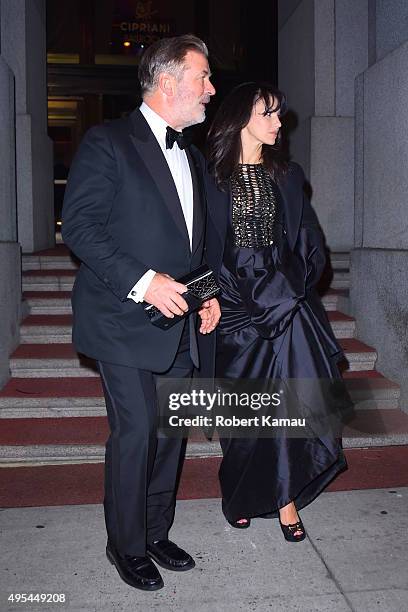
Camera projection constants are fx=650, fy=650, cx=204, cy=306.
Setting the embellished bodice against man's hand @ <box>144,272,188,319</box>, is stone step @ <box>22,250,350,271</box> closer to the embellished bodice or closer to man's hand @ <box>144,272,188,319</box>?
the embellished bodice

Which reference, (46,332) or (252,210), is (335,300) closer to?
(46,332)

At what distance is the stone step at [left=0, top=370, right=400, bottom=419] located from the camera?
4.96 metres

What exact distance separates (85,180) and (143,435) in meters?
1.08

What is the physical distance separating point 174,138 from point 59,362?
10.3 ft

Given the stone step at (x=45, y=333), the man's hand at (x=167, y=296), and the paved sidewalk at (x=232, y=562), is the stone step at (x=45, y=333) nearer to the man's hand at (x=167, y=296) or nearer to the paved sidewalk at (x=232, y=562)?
the paved sidewalk at (x=232, y=562)

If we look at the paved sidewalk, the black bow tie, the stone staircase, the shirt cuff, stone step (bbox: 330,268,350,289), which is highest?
the black bow tie

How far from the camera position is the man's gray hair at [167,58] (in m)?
2.75

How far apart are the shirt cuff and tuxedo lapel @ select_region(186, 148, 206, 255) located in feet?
1.21

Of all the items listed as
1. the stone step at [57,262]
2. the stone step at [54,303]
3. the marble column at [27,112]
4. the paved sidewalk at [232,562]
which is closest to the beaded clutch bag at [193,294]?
the paved sidewalk at [232,562]

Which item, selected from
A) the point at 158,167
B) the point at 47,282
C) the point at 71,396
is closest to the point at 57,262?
the point at 47,282

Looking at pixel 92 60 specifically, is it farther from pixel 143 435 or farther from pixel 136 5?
pixel 143 435

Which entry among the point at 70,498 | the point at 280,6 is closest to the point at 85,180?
the point at 70,498

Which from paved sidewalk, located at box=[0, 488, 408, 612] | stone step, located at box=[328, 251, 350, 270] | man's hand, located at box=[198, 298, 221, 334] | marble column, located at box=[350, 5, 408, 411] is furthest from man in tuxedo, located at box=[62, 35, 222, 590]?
stone step, located at box=[328, 251, 350, 270]

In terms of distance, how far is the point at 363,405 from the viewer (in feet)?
17.2
